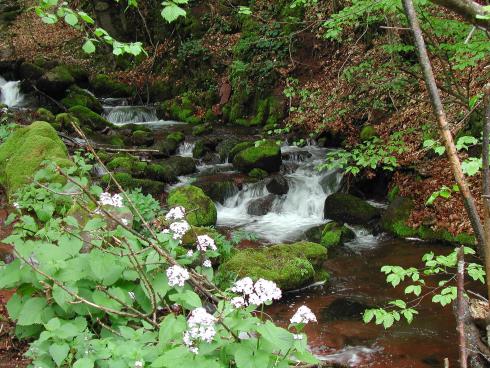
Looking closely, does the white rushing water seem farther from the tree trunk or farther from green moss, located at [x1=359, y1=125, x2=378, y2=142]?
the tree trunk

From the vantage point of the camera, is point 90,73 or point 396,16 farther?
point 90,73

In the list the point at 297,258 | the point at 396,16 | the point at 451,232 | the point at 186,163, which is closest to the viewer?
the point at 396,16

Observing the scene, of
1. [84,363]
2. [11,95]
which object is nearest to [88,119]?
[11,95]

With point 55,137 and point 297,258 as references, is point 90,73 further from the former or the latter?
point 297,258

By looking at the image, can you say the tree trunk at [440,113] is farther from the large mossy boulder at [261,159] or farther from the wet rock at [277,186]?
the large mossy boulder at [261,159]

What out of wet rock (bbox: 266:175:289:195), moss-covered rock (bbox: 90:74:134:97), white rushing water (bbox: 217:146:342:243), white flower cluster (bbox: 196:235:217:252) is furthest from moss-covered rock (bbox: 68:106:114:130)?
white flower cluster (bbox: 196:235:217:252)

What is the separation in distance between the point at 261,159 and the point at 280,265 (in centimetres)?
565

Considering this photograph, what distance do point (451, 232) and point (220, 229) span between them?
15.7ft

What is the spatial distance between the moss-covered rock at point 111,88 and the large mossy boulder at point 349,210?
14.0 metres

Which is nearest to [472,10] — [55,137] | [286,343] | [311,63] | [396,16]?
[286,343]

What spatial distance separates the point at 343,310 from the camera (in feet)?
21.3

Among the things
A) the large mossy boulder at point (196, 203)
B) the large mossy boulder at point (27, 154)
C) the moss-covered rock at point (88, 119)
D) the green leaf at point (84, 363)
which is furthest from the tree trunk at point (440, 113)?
the moss-covered rock at point (88, 119)

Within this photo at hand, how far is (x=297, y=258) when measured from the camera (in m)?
7.23

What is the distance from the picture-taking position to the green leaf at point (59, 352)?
2384mm
